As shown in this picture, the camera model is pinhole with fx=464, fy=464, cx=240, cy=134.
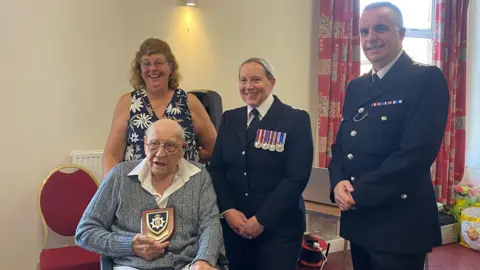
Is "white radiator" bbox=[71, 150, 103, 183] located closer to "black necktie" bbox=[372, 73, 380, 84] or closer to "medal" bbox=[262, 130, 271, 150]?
"medal" bbox=[262, 130, 271, 150]

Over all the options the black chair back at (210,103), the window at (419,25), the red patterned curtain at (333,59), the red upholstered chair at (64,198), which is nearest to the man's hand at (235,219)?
the black chair back at (210,103)

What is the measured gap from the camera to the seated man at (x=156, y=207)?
1.80 meters

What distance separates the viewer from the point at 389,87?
1737 millimetres

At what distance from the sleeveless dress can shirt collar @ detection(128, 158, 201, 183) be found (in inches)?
10.1

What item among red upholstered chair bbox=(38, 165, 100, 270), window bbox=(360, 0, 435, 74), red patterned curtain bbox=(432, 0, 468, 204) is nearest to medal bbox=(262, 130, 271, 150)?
red upholstered chair bbox=(38, 165, 100, 270)

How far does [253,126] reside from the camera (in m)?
2.02

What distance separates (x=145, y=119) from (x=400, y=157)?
1188 millimetres

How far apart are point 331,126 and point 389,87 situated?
2.25 meters

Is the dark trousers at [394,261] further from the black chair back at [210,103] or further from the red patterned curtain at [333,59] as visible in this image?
the red patterned curtain at [333,59]

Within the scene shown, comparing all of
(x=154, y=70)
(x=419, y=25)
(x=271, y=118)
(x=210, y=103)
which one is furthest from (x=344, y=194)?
(x=419, y=25)

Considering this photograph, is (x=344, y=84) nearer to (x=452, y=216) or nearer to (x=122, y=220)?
(x=452, y=216)

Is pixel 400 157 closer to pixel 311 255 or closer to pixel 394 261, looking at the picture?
pixel 394 261

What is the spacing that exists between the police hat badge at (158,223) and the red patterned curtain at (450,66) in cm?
336

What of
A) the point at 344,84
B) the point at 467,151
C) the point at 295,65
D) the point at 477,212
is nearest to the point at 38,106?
the point at 295,65
